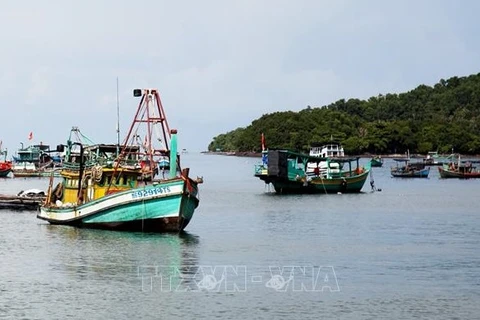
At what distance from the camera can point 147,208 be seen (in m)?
48.6

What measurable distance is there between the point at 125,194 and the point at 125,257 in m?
7.16

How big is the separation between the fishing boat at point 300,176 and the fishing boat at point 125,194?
31670 mm

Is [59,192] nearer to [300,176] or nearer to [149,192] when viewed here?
[149,192]

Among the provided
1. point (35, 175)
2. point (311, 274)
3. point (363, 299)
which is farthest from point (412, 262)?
point (35, 175)

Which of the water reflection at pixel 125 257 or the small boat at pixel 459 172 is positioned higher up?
the small boat at pixel 459 172

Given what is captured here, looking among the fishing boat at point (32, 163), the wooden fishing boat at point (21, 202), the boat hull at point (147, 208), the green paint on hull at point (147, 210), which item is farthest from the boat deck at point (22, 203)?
the fishing boat at point (32, 163)

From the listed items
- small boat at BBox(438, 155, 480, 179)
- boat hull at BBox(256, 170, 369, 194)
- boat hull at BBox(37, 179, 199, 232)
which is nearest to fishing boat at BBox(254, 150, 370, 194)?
boat hull at BBox(256, 170, 369, 194)

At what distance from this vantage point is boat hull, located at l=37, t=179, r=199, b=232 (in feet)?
156

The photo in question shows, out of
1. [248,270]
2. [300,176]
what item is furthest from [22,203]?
[248,270]

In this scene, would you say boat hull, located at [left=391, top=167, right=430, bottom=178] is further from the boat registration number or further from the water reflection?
the boat registration number

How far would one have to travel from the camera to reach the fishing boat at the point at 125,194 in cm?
4791

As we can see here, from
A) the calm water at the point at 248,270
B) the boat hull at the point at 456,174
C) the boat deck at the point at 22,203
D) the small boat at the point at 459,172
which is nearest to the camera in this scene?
the calm water at the point at 248,270

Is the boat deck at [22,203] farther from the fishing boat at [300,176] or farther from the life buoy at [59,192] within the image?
the fishing boat at [300,176]

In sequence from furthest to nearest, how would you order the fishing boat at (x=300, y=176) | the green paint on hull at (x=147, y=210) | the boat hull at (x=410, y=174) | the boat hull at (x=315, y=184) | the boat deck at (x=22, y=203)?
the boat hull at (x=410, y=174), the boat hull at (x=315, y=184), the fishing boat at (x=300, y=176), the boat deck at (x=22, y=203), the green paint on hull at (x=147, y=210)
